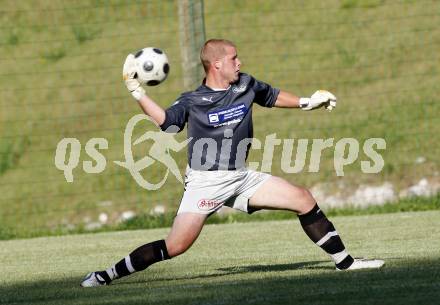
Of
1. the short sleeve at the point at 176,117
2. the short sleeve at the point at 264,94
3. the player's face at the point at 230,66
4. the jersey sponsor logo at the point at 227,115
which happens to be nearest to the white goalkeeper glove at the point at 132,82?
the short sleeve at the point at 176,117

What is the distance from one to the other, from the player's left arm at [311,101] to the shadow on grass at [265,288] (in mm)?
1109

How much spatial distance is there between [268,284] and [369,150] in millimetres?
8531

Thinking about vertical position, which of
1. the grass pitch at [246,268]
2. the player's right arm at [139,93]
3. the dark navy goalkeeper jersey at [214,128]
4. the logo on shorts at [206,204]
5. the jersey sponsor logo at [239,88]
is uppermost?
the player's right arm at [139,93]

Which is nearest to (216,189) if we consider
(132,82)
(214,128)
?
(214,128)

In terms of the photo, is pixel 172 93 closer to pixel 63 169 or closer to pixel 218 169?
pixel 63 169

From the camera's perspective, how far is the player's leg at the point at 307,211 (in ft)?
25.0

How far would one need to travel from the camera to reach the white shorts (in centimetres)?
755

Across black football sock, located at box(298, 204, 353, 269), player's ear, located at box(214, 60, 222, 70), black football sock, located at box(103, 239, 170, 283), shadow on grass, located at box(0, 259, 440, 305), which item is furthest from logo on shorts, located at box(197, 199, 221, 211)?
player's ear, located at box(214, 60, 222, 70)

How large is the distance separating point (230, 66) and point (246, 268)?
146cm

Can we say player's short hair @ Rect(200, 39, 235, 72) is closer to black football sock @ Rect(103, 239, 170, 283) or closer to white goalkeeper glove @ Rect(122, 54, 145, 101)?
white goalkeeper glove @ Rect(122, 54, 145, 101)

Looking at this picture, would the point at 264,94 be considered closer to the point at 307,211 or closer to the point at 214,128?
the point at 214,128

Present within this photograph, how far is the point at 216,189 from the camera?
299 inches

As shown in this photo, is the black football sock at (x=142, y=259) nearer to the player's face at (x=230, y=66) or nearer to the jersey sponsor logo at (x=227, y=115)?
the jersey sponsor logo at (x=227, y=115)

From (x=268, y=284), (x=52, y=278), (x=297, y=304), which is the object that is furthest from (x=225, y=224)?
(x=297, y=304)
